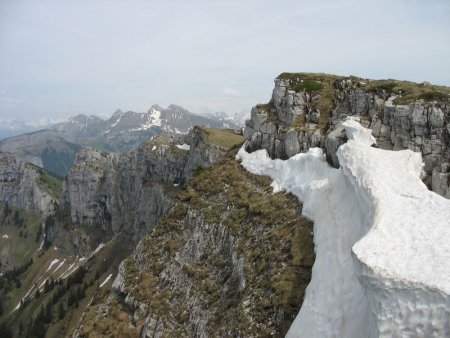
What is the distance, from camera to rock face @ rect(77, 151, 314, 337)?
109ft

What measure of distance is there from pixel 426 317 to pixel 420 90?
110ft

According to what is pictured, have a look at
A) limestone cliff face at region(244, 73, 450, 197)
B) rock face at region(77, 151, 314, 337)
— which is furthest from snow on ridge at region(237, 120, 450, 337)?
rock face at region(77, 151, 314, 337)

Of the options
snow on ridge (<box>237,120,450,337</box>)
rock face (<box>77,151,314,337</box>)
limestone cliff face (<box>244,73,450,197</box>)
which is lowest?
rock face (<box>77,151,314,337</box>)

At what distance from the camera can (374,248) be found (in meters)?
22.7

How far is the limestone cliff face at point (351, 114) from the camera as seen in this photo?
39312mm

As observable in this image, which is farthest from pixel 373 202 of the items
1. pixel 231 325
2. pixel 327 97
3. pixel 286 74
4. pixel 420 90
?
pixel 286 74

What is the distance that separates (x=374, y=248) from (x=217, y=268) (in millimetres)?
23296

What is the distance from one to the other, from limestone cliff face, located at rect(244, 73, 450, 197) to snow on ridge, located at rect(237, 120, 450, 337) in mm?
2197

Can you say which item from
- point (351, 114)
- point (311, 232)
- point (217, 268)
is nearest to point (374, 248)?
point (311, 232)

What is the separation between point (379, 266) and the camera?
21.1 metres

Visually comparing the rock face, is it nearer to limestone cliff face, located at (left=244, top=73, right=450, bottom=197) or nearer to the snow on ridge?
the snow on ridge

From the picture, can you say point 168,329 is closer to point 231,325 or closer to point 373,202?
point 231,325

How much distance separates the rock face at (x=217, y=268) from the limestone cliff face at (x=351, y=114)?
7.29m

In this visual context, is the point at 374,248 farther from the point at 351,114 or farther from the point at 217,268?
the point at 351,114
